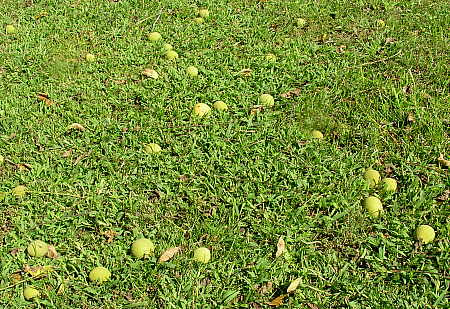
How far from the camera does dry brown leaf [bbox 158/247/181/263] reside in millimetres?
2920

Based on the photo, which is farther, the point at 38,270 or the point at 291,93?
the point at 291,93

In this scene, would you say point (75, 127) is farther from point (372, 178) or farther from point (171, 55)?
point (372, 178)

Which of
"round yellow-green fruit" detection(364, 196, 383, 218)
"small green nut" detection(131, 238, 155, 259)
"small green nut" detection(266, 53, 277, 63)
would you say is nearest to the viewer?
"small green nut" detection(131, 238, 155, 259)

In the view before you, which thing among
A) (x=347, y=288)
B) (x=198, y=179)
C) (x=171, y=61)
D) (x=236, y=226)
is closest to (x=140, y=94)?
(x=171, y=61)

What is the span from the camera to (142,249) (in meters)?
2.94

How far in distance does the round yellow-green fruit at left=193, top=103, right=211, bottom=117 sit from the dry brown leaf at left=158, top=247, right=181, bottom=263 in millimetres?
1278

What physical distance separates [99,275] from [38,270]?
381mm

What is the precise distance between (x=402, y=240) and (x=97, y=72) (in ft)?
9.72

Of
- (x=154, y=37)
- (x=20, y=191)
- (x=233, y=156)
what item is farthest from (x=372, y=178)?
(x=154, y=37)

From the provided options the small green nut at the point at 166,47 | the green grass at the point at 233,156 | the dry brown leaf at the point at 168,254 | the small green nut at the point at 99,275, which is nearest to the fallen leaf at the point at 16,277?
the green grass at the point at 233,156

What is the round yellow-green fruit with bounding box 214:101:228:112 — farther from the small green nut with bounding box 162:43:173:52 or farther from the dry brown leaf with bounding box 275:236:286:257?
the dry brown leaf with bounding box 275:236:286:257

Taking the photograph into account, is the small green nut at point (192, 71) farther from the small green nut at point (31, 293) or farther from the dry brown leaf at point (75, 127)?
the small green nut at point (31, 293)

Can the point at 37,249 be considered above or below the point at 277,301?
below

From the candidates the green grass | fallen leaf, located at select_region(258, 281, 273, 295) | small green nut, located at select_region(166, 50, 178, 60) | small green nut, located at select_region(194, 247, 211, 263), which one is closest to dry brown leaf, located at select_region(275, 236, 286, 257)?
the green grass
